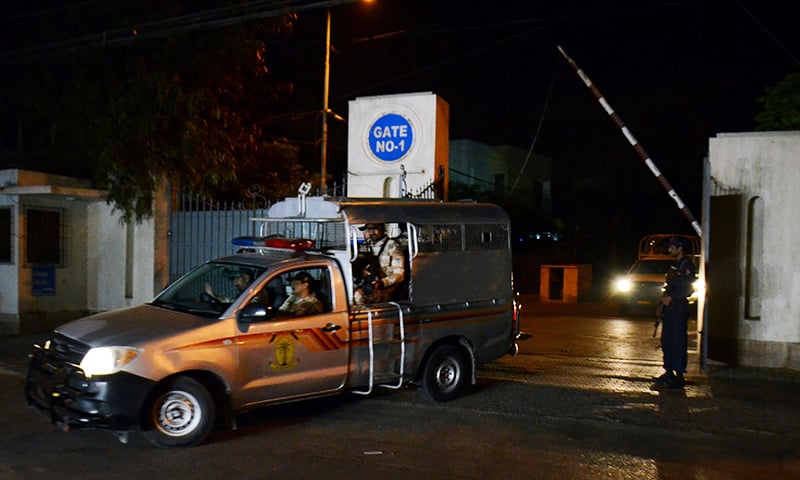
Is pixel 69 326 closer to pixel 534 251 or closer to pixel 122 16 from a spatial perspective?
pixel 122 16

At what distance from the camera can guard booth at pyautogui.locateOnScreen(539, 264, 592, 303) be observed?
2216 centimetres

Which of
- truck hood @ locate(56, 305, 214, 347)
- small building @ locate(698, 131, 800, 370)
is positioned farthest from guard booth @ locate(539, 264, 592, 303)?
truck hood @ locate(56, 305, 214, 347)

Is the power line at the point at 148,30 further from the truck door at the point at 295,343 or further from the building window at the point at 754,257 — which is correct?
the building window at the point at 754,257

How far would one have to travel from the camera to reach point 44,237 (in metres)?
13.8

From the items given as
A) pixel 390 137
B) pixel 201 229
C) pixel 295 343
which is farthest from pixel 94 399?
pixel 390 137

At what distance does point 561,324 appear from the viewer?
1627 cm

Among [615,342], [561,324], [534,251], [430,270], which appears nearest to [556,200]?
[534,251]

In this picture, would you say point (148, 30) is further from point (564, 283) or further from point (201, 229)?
point (564, 283)

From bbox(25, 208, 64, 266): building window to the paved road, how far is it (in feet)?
11.8

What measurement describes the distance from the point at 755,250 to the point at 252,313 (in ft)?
24.3

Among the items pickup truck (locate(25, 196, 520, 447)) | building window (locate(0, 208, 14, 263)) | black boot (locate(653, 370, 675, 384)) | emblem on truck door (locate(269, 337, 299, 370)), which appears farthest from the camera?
building window (locate(0, 208, 14, 263))

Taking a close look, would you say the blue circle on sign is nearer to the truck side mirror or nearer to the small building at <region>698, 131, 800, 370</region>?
the small building at <region>698, 131, 800, 370</region>

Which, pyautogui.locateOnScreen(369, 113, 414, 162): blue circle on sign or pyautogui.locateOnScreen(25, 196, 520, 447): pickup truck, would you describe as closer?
pyautogui.locateOnScreen(25, 196, 520, 447): pickup truck

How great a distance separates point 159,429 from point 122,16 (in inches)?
370
